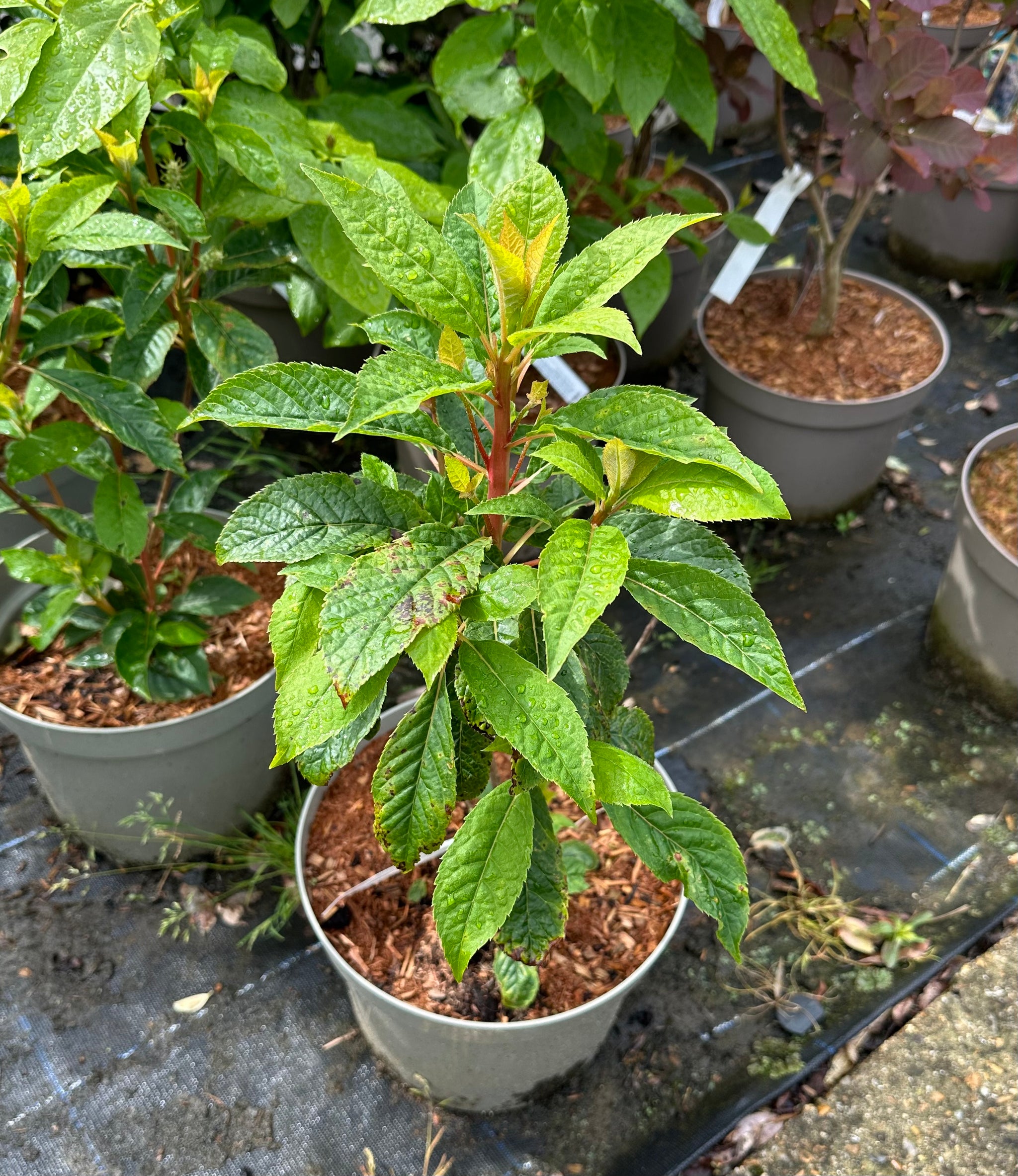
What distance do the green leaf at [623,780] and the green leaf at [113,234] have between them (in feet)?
2.59

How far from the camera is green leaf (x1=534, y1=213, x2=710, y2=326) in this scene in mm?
859

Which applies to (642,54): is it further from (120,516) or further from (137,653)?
(137,653)

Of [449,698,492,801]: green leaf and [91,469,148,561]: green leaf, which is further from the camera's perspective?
[91,469,148,561]: green leaf

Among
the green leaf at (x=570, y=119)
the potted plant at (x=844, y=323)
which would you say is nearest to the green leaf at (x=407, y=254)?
the green leaf at (x=570, y=119)

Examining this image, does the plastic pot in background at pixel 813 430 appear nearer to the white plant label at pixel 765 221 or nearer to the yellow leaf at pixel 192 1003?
the white plant label at pixel 765 221

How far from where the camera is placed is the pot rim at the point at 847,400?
2391mm

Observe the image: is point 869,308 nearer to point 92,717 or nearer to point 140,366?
point 140,366

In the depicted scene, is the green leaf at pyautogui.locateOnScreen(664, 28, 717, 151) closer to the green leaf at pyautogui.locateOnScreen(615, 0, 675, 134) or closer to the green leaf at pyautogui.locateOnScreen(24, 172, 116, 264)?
the green leaf at pyautogui.locateOnScreen(615, 0, 675, 134)

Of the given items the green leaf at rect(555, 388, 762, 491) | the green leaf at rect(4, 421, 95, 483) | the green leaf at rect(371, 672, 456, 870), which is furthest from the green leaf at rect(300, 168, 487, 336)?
the green leaf at rect(4, 421, 95, 483)

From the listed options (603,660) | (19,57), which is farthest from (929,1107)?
(19,57)

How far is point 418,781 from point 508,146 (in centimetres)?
109

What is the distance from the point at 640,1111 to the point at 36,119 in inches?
68.3

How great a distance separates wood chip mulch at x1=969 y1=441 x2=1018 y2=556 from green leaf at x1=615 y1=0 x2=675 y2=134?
47.9 inches

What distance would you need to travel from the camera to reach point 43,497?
2.38m
